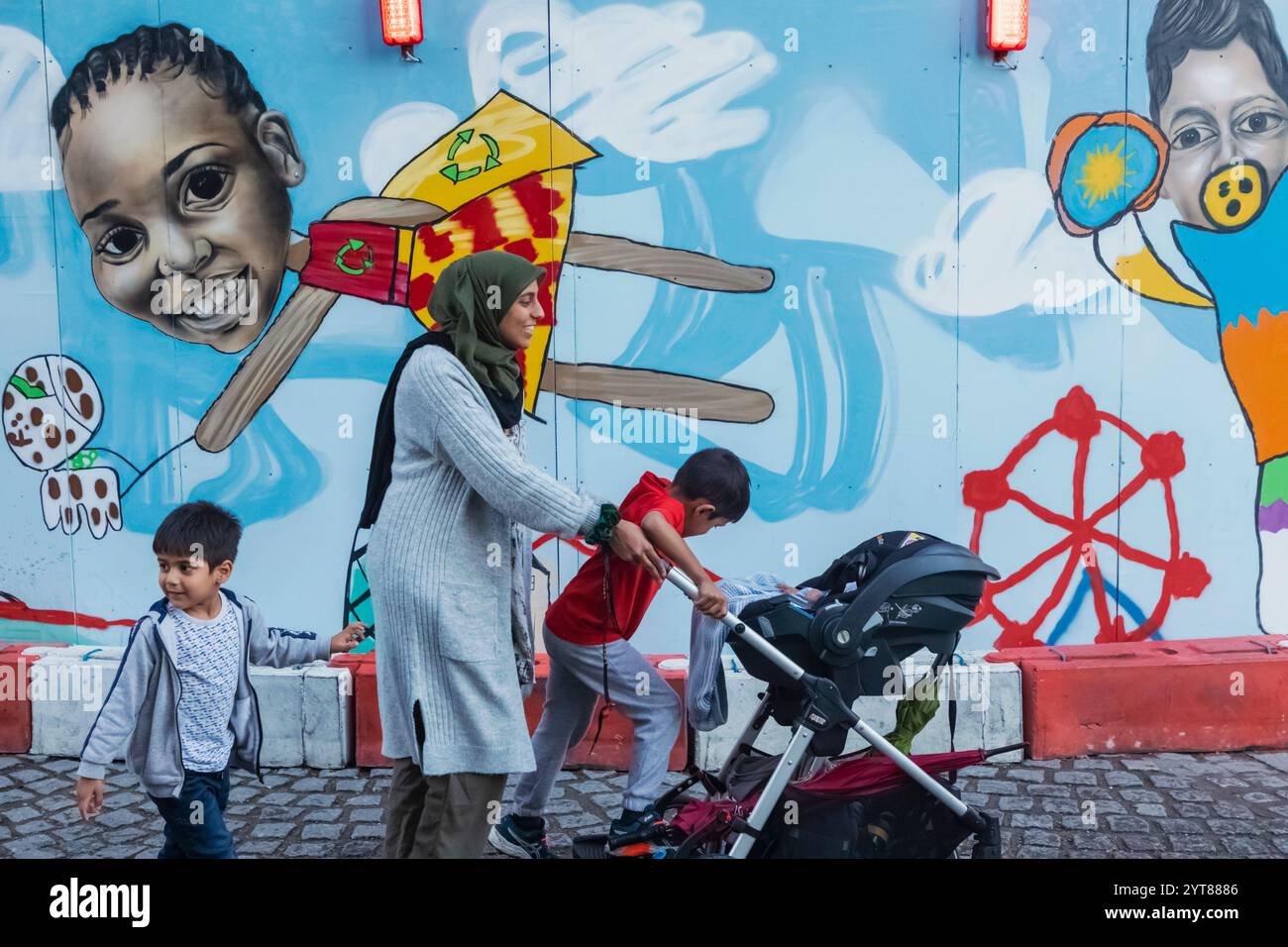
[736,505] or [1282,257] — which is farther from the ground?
[1282,257]

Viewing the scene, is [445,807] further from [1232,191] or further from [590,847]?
[1232,191]

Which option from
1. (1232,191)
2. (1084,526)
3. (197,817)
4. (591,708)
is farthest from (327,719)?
(1232,191)

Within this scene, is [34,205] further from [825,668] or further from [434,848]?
[825,668]

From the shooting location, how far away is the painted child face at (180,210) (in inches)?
199

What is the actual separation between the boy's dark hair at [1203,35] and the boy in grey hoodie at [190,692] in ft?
13.6

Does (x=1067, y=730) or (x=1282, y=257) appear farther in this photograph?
(x=1282, y=257)

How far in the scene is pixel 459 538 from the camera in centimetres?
281

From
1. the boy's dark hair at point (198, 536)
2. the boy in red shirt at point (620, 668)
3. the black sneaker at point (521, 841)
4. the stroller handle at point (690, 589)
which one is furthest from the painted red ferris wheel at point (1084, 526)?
the boy's dark hair at point (198, 536)

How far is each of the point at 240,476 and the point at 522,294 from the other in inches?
108

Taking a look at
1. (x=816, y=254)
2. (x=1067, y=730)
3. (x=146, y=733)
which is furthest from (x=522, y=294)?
(x=1067, y=730)

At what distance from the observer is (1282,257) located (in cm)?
511

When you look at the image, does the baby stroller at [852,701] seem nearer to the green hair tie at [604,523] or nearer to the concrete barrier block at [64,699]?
the green hair tie at [604,523]

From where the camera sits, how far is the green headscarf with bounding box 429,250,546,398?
9.25 ft

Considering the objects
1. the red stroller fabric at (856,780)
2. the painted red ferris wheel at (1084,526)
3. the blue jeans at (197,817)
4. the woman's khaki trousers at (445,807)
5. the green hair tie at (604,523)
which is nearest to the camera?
the green hair tie at (604,523)
